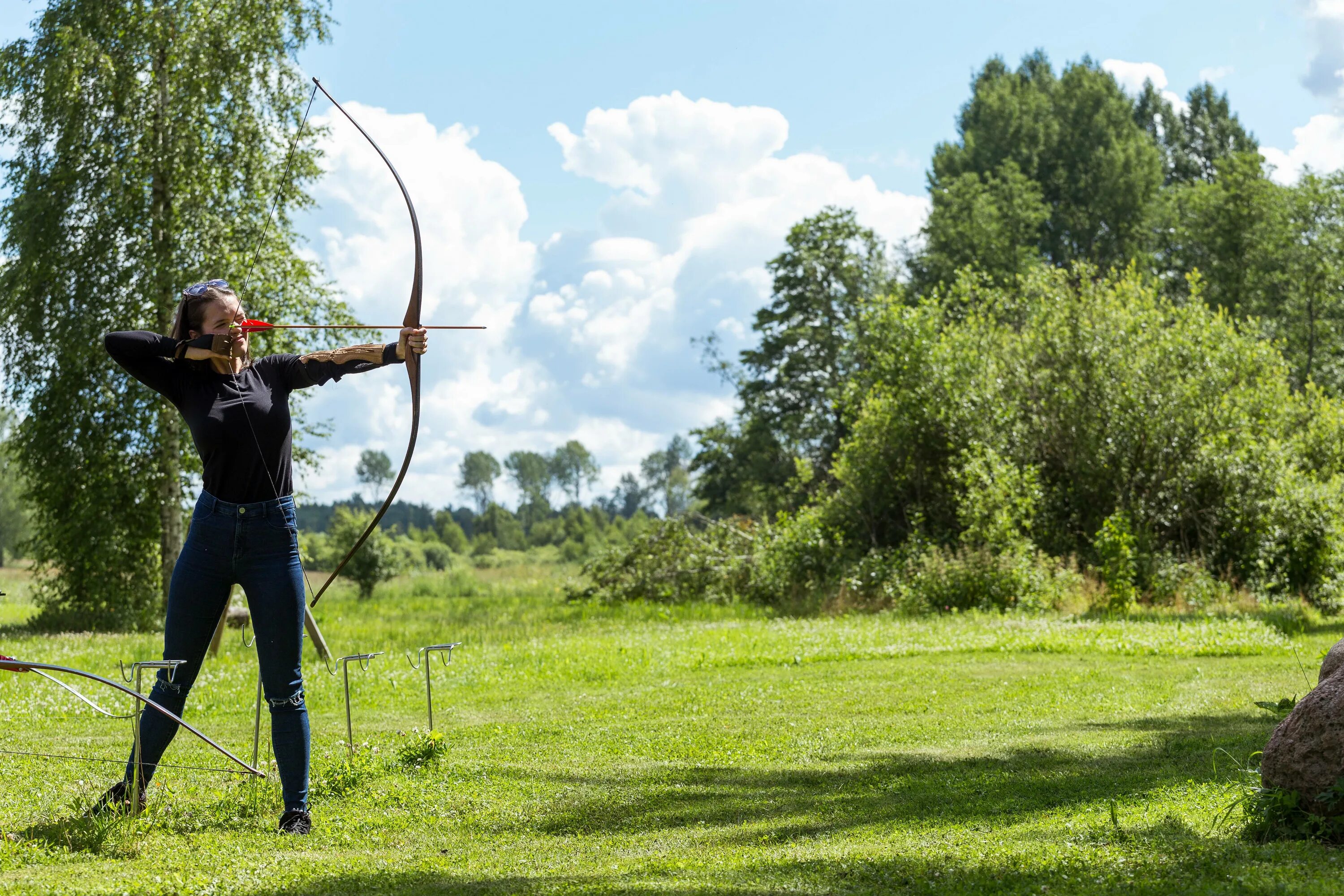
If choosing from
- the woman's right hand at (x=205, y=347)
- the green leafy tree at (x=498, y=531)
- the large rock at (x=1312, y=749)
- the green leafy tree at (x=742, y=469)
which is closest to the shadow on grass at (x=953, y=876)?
the large rock at (x=1312, y=749)

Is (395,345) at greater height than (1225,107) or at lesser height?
lesser

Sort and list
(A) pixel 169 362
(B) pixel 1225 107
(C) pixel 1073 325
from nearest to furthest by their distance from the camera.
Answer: (A) pixel 169 362 < (C) pixel 1073 325 < (B) pixel 1225 107

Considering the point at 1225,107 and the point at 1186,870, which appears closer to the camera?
the point at 1186,870

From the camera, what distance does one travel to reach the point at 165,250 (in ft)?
58.3

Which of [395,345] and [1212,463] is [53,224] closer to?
A: [395,345]

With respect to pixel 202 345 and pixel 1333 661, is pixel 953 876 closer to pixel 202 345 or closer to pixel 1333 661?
pixel 1333 661

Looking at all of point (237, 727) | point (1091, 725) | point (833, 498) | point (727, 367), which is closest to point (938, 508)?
point (833, 498)

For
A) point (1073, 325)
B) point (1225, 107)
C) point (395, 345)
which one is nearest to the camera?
point (395, 345)

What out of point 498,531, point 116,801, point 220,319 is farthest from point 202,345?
point 498,531

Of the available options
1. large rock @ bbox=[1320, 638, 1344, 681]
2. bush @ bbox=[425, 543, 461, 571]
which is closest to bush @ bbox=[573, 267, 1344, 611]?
large rock @ bbox=[1320, 638, 1344, 681]

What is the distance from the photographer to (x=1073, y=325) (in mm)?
19484

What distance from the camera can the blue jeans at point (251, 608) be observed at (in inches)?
176

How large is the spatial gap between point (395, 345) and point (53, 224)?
15950 mm

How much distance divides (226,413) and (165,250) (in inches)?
594
